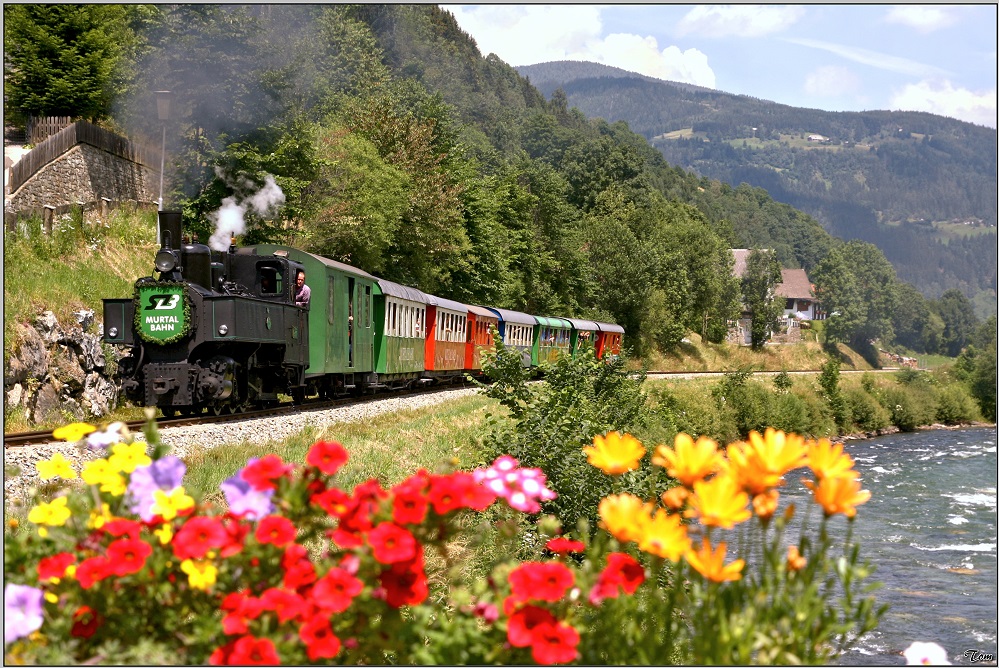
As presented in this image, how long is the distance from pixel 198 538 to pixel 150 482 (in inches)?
19.3

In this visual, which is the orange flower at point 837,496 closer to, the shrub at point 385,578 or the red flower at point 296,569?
the shrub at point 385,578

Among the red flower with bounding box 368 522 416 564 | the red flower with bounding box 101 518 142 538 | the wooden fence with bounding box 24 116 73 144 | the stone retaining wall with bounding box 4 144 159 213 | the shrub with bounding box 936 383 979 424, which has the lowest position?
the shrub with bounding box 936 383 979 424

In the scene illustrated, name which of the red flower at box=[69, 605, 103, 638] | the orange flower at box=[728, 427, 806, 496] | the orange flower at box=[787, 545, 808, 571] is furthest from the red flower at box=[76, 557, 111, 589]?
the orange flower at box=[787, 545, 808, 571]

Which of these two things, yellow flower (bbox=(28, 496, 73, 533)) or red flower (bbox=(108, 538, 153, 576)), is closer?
red flower (bbox=(108, 538, 153, 576))

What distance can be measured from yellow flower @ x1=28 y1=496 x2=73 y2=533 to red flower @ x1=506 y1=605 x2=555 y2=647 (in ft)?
5.73

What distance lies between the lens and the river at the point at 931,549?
15.8m

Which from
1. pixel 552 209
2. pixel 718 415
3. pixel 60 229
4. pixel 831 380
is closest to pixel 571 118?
pixel 552 209

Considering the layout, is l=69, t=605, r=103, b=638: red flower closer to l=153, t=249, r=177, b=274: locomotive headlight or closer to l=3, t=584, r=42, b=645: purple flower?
l=3, t=584, r=42, b=645: purple flower

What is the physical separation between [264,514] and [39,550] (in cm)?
95

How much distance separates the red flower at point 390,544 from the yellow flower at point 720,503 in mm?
961

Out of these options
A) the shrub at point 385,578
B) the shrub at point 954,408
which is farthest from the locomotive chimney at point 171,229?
the shrub at point 954,408

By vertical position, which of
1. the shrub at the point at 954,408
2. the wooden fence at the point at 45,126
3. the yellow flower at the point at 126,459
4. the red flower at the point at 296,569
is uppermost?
the wooden fence at the point at 45,126

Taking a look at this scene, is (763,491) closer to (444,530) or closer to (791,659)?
(791,659)

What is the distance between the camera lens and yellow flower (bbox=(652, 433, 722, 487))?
11.2 feet
